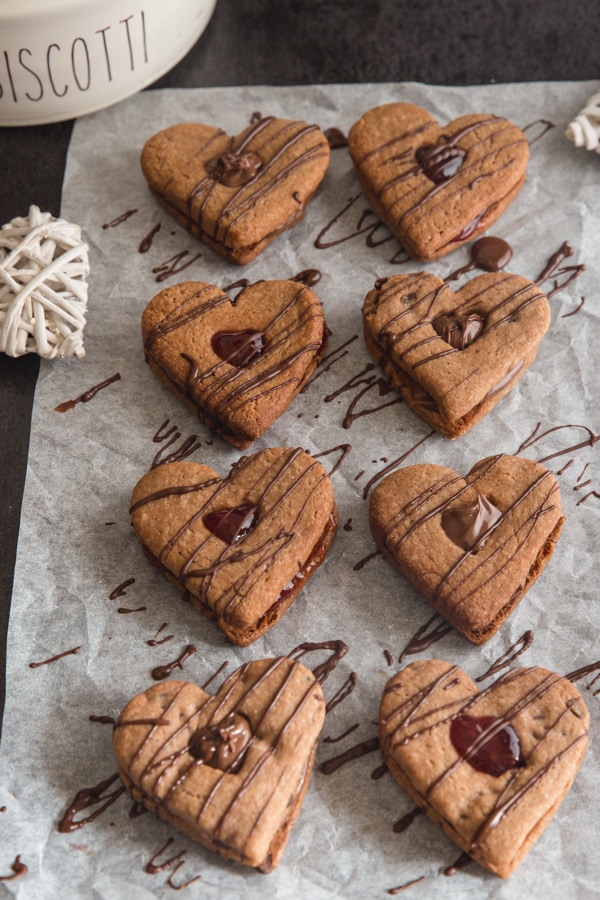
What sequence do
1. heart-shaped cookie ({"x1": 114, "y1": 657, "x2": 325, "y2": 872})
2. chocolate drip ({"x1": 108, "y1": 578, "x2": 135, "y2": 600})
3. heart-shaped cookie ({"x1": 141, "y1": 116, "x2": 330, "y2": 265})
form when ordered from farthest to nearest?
1. heart-shaped cookie ({"x1": 141, "y1": 116, "x2": 330, "y2": 265})
2. chocolate drip ({"x1": 108, "y1": 578, "x2": 135, "y2": 600})
3. heart-shaped cookie ({"x1": 114, "y1": 657, "x2": 325, "y2": 872})

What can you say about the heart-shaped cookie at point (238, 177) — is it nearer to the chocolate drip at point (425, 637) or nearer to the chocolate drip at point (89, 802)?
the chocolate drip at point (425, 637)

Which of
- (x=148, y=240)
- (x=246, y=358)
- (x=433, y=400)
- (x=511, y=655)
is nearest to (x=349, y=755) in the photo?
(x=511, y=655)

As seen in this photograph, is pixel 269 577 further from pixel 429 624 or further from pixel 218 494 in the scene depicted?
pixel 429 624

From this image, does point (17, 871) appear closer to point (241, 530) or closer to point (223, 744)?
point (223, 744)

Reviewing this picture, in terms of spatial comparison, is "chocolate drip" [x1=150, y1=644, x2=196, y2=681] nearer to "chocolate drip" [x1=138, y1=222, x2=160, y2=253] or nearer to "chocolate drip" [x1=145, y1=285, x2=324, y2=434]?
"chocolate drip" [x1=145, y1=285, x2=324, y2=434]

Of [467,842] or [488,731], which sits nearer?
[467,842]

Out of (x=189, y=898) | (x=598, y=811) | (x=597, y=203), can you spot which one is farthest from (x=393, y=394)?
(x=189, y=898)

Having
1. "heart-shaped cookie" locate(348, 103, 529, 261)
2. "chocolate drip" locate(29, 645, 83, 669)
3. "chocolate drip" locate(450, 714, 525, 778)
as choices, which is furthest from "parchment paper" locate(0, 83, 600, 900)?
"chocolate drip" locate(450, 714, 525, 778)
